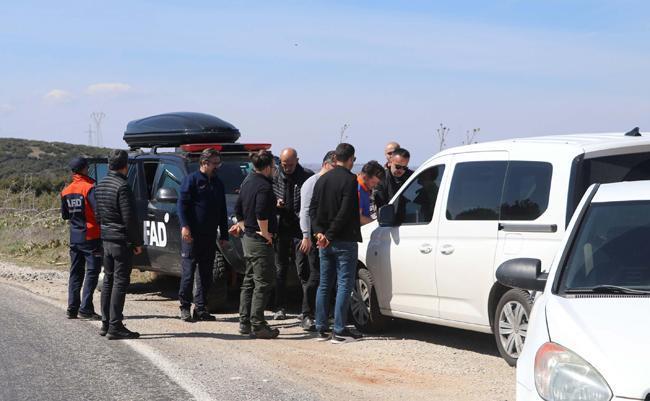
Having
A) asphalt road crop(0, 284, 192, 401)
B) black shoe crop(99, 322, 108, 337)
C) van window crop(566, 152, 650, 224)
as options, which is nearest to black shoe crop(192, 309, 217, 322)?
asphalt road crop(0, 284, 192, 401)

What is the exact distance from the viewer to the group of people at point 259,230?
9.92 meters

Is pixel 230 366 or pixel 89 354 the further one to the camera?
pixel 89 354

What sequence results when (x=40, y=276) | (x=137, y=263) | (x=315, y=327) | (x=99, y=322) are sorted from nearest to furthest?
(x=315, y=327) → (x=99, y=322) → (x=137, y=263) → (x=40, y=276)

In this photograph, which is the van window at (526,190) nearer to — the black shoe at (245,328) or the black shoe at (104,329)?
the black shoe at (245,328)

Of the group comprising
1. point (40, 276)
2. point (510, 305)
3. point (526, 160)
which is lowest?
point (40, 276)

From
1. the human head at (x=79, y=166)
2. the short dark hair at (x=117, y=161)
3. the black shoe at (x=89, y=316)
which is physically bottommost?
the black shoe at (x=89, y=316)

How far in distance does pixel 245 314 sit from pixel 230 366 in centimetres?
187

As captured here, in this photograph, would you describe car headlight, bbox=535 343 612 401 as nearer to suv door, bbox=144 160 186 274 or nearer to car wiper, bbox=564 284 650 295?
car wiper, bbox=564 284 650 295

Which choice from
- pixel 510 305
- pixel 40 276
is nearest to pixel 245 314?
pixel 510 305

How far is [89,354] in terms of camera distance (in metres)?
9.09

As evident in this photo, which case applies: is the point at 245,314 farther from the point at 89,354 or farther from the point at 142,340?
the point at 89,354

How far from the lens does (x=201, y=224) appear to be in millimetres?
11188

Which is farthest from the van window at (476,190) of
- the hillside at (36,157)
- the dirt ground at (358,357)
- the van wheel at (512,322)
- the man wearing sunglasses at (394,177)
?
the hillside at (36,157)

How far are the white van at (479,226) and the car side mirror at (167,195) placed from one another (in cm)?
282
